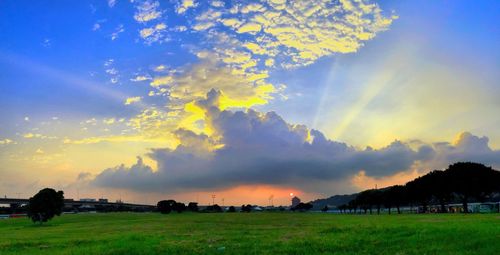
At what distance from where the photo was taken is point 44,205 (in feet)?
377

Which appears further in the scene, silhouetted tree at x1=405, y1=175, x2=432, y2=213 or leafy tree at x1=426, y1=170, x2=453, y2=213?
A: silhouetted tree at x1=405, y1=175, x2=432, y2=213

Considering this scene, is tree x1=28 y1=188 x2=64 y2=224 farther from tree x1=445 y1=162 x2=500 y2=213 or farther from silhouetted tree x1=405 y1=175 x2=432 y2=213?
silhouetted tree x1=405 y1=175 x2=432 y2=213

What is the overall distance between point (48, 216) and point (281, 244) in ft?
334

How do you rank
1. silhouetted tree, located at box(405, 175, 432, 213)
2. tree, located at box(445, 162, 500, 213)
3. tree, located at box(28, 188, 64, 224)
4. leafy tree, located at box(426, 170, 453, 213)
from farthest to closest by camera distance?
silhouetted tree, located at box(405, 175, 432, 213)
leafy tree, located at box(426, 170, 453, 213)
tree, located at box(445, 162, 500, 213)
tree, located at box(28, 188, 64, 224)

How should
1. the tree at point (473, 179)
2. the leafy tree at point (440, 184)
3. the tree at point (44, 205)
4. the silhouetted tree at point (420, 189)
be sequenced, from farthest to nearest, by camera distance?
the silhouetted tree at point (420, 189)
the leafy tree at point (440, 184)
the tree at point (473, 179)
the tree at point (44, 205)

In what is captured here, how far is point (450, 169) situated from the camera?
144 m

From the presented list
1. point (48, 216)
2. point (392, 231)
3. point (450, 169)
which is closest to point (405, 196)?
point (450, 169)

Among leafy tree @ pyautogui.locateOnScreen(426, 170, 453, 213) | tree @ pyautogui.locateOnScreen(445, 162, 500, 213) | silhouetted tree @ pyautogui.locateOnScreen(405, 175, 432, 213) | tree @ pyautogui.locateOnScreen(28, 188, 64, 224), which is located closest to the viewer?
tree @ pyautogui.locateOnScreen(28, 188, 64, 224)

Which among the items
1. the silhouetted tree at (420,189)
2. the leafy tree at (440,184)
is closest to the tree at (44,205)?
the leafy tree at (440,184)

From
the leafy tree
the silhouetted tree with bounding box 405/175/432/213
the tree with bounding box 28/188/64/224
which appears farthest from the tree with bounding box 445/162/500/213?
the tree with bounding box 28/188/64/224

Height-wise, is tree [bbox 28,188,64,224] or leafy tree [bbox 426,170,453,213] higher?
leafy tree [bbox 426,170,453,213]

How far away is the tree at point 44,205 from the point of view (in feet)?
378

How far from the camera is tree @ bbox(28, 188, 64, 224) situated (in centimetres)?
11506

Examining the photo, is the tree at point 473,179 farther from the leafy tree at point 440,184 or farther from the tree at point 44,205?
the tree at point 44,205
